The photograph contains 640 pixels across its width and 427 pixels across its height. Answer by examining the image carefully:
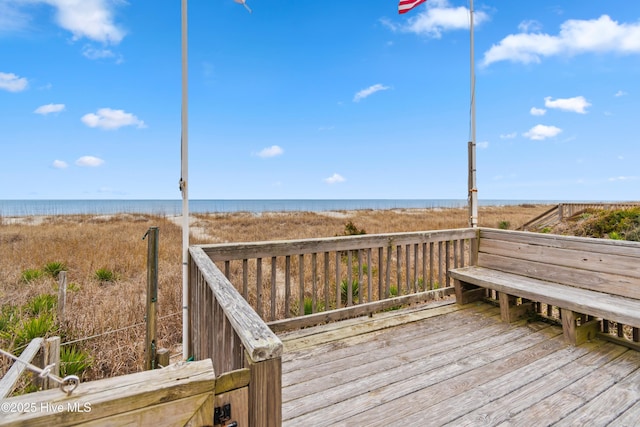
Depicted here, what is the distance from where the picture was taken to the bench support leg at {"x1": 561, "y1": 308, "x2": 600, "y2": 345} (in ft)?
9.56

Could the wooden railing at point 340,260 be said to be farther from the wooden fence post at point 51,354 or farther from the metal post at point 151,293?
the wooden fence post at point 51,354

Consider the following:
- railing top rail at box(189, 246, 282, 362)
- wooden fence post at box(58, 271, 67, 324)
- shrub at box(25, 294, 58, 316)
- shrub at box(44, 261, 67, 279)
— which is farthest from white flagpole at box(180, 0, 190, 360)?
shrub at box(44, 261, 67, 279)

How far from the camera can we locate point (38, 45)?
930cm

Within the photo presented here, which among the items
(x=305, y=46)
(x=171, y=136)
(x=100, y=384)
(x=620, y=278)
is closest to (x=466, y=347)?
(x=620, y=278)

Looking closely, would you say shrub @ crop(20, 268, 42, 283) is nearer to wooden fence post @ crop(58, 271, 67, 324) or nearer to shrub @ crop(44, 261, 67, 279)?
shrub @ crop(44, 261, 67, 279)

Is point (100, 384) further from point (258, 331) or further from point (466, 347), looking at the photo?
point (466, 347)

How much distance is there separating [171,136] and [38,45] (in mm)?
9985

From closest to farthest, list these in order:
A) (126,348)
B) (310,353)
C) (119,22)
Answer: (310,353) < (126,348) < (119,22)

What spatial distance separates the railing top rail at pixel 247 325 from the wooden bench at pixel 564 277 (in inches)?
119

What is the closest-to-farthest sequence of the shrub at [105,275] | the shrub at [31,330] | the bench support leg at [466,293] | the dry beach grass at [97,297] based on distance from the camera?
the shrub at [31,330], the dry beach grass at [97,297], the bench support leg at [466,293], the shrub at [105,275]

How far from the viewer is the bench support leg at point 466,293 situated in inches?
158

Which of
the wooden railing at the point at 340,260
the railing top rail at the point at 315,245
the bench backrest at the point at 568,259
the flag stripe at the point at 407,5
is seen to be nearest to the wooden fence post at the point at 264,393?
the wooden railing at the point at 340,260

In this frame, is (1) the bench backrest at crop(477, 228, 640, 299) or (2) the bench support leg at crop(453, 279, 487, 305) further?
(2) the bench support leg at crop(453, 279, 487, 305)

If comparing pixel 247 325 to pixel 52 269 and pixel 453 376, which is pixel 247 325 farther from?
pixel 52 269
